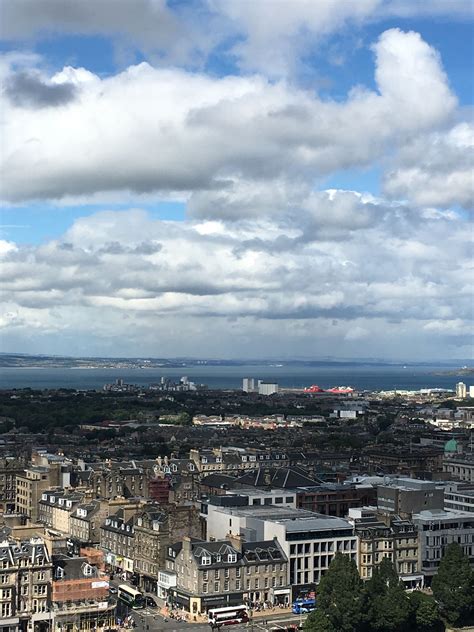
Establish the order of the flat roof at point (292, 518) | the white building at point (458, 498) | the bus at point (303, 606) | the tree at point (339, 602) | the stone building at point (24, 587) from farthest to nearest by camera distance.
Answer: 1. the white building at point (458, 498)
2. the flat roof at point (292, 518)
3. the bus at point (303, 606)
4. the stone building at point (24, 587)
5. the tree at point (339, 602)

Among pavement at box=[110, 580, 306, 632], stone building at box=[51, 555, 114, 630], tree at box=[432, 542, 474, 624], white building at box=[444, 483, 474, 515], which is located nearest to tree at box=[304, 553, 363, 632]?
pavement at box=[110, 580, 306, 632]

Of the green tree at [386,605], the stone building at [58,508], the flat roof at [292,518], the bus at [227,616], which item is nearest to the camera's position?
the green tree at [386,605]

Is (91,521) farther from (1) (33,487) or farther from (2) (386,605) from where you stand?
(2) (386,605)

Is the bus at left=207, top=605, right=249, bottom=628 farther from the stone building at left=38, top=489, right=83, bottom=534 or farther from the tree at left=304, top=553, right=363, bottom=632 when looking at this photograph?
the stone building at left=38, top=489, right=83, bottom=534

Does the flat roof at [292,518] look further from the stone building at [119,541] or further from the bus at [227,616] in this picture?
the stone building at [119,541]

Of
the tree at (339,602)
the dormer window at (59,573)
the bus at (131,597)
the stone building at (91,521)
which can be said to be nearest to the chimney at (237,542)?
the bus at (131,597)

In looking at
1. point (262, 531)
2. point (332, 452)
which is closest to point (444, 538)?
point (262, 531)

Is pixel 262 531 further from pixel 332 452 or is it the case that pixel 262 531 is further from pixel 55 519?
pixel 332 452
